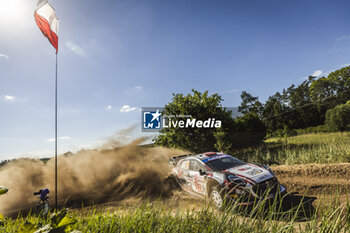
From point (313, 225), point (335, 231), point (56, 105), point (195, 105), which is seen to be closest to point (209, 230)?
point (313, 225)

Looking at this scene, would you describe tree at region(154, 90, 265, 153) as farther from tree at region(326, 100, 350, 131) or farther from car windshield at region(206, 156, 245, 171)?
tree at region(326, 100, 350, 131)

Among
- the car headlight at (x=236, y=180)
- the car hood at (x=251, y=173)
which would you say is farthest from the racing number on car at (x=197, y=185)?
the car headlight at (x=236, y=180)

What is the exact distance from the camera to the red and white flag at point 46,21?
8.86 meters

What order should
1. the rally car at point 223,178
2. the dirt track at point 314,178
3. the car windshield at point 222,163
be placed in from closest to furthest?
1. the rally car at point 223,178
2. the car windshield at point 222,163
3. the dirt track at point 314,178

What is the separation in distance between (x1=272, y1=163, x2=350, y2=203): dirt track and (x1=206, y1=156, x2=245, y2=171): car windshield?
2.27 m

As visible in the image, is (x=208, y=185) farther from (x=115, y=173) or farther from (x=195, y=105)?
(x=195, y=105)

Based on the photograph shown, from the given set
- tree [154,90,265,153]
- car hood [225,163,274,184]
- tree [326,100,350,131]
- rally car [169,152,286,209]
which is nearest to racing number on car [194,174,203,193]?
rally car [169,152,286,209]

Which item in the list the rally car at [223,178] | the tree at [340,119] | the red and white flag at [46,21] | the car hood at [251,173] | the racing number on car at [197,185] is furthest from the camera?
the tree at [340,119]

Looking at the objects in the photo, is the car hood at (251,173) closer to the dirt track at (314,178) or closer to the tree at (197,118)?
the dirt track at (314,178)

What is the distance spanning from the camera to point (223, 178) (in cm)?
578

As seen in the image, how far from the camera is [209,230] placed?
2.36 m

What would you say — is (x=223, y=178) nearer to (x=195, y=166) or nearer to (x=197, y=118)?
(x=195, y=166)

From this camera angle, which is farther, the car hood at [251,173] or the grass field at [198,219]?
the car hood at [251,173]

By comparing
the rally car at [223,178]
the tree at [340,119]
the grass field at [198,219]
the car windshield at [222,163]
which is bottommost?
the rally car at [223,178]
